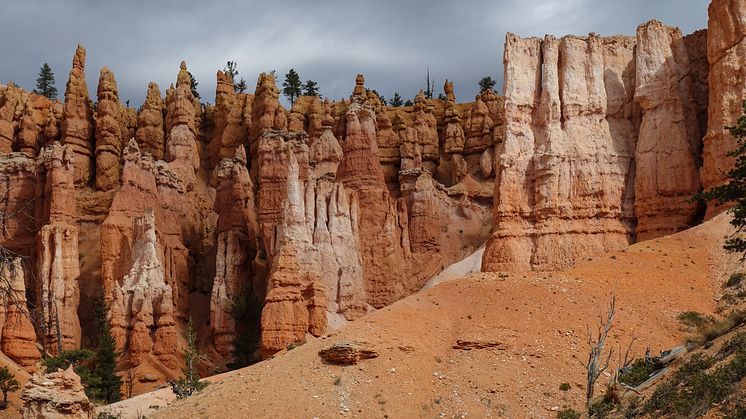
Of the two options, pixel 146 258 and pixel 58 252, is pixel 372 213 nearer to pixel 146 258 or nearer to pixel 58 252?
pixel 146 258

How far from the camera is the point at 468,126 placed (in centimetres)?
7762

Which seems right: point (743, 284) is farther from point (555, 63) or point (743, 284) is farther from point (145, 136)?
point (145, 136)

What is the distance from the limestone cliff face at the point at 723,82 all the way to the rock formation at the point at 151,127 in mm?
49065

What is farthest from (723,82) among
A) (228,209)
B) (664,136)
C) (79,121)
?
(79,121)

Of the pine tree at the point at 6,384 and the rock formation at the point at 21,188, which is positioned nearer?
the pine tree at the point at 6,384

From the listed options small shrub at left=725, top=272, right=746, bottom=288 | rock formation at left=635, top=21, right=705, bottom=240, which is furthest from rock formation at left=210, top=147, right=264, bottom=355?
small shrub at left=725, top=272, right=746, bottom=288

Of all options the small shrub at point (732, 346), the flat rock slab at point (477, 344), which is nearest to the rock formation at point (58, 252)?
the flat rock slab at point (477, 344)

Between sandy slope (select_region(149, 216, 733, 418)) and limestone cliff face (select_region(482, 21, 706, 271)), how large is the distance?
166 inches

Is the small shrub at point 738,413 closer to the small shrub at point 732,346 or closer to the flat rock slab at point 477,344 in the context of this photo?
the small shrub at point 732,346

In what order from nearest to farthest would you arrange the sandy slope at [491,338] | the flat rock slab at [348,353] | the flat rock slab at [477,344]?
the sandy slope at [491,338], the flat rock slab at [348,353], the flat rock slab at [477,344]

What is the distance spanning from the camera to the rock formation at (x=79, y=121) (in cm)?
7212

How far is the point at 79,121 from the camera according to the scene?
7394 centimetres

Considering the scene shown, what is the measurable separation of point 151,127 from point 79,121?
250 inches

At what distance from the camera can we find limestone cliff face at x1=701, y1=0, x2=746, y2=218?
39.2 metres
